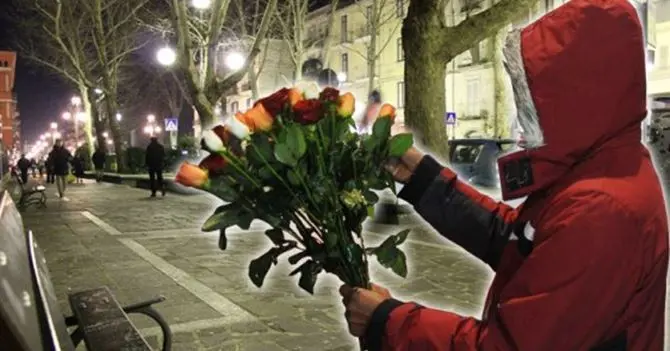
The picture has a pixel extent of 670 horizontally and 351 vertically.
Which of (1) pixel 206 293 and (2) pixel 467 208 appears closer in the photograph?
(2) pixel 467 208

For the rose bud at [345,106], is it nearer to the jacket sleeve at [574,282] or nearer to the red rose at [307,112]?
the red rose at [307,112]

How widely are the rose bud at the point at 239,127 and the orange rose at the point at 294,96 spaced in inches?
5.7

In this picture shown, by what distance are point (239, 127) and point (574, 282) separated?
1.02 meters

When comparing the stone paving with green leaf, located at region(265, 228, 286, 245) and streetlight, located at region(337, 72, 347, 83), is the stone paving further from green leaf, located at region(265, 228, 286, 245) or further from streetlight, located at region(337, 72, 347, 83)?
streetlight, located at region(337, 72, 347, 83)

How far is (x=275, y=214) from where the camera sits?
1.96m

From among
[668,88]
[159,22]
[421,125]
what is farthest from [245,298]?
[668,88]

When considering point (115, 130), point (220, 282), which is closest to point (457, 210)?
point (220, 282)

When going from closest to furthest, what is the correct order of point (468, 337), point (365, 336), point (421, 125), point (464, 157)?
1. point (468, 337)
2. point (365, 336)
3. point (421, 125)
4. point (464, 157)

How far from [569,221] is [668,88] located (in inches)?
1188

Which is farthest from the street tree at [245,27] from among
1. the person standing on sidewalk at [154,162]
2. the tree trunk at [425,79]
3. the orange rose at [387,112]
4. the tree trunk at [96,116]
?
the orange rose at [387,112]

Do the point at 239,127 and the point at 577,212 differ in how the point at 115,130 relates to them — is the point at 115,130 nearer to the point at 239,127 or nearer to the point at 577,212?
the point at 239,127

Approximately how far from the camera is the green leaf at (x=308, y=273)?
201 cm

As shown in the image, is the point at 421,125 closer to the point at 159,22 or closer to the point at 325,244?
the point at 325,244

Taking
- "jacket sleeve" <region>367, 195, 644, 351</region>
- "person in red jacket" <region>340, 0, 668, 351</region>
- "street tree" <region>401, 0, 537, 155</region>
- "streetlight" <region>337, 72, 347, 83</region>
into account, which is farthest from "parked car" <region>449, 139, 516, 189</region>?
"jacket sleeve" <region>367, 195, 644, 351</region>
